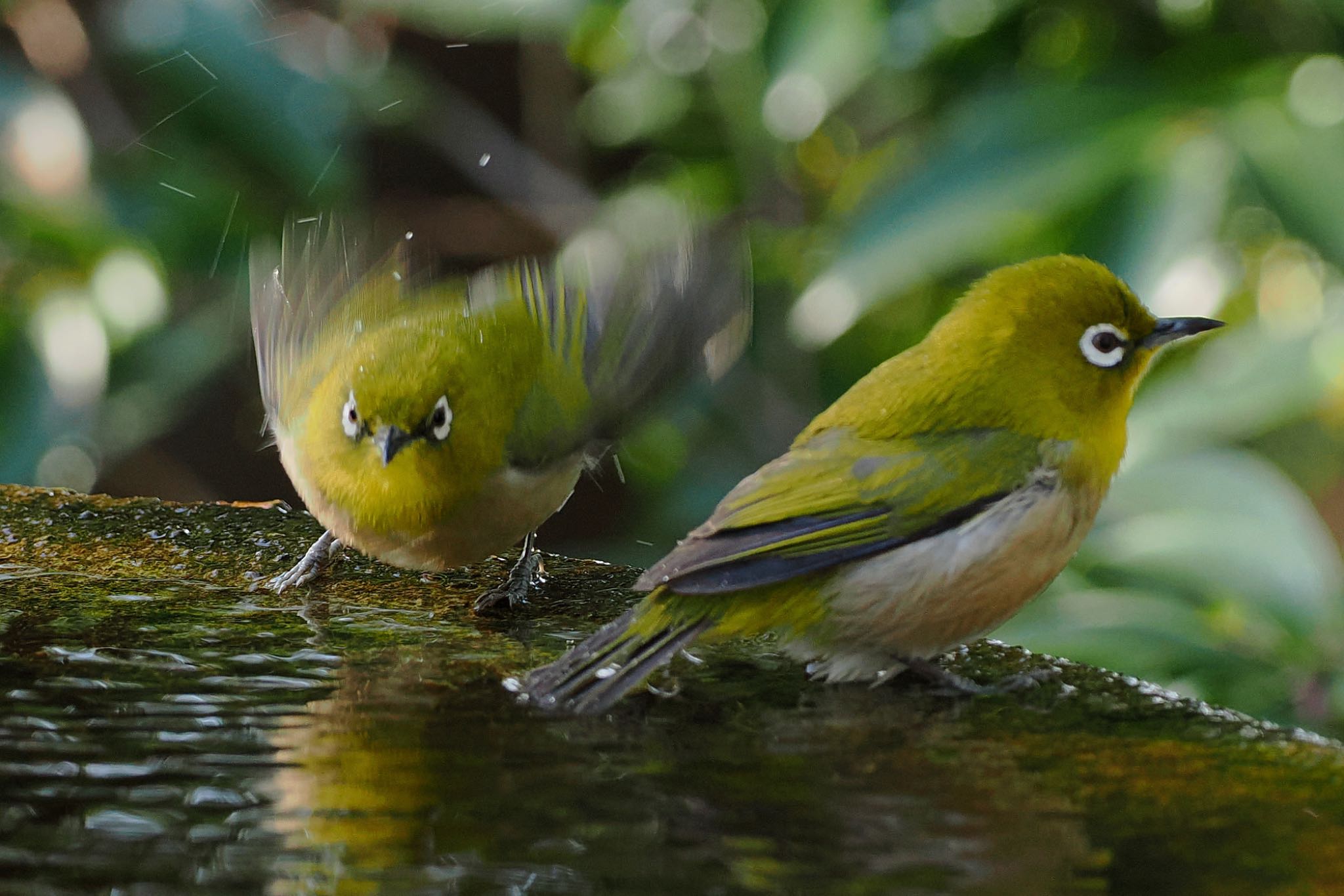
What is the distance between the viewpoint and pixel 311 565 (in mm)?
3000

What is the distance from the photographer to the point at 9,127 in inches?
161

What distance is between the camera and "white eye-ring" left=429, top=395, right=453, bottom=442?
2988 mm

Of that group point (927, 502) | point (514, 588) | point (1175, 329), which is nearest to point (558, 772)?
point (927, 502)

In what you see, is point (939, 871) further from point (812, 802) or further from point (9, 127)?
point (9, 127)

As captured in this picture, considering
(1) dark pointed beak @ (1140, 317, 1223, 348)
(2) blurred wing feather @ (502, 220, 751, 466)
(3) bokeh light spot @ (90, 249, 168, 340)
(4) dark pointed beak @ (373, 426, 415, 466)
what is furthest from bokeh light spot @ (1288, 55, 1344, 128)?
(3) bokeh light spot @ (90, 249, 168, 340)

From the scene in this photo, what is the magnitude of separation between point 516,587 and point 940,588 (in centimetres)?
81

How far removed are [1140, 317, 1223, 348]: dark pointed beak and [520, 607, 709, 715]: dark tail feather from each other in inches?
40.6

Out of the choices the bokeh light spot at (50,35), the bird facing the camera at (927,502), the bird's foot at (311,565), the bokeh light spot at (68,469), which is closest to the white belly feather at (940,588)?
the bird facing the camera at (927,502)

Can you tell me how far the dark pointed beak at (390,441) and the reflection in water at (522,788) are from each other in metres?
0.54

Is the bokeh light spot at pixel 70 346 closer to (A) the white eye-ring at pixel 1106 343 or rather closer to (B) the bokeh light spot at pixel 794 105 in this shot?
(B) the bokeh light spot at pixel 794 105

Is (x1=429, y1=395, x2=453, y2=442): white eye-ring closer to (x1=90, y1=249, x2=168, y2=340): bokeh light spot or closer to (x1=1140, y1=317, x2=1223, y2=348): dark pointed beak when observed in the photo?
(x1=1140, y1=317, x2=1223, y2=348): dark pointed beak

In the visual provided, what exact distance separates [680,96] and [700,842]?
11.5 feet

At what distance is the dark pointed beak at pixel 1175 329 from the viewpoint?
268 centimetres

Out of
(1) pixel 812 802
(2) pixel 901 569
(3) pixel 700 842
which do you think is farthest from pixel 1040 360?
(3) pixel 700 842
